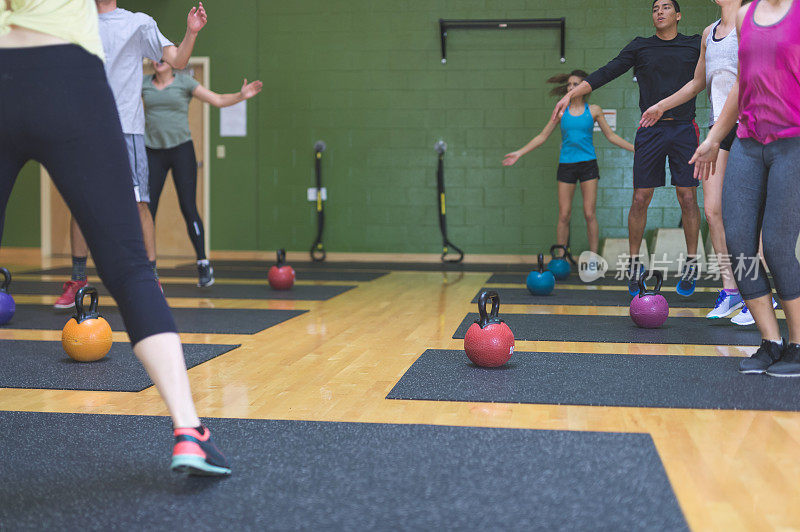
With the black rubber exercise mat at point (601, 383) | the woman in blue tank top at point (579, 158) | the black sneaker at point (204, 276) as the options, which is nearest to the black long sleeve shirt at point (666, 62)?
the woman in blue tank top at point (579, 158)

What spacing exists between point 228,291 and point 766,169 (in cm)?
368

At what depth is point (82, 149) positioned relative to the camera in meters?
1.53

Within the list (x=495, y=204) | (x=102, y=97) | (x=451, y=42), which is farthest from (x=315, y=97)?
(x=102, y=97)

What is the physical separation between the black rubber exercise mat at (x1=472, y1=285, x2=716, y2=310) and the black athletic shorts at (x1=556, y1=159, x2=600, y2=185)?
1.14 meters

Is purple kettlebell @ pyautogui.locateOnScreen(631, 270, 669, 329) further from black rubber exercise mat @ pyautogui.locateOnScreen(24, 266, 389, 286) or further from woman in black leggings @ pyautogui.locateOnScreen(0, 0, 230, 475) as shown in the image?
black rubber exercise mat @ pyautogui.locateOnScreen(24, 266, 389, 286)

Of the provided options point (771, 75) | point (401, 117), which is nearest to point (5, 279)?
point (771, 75)

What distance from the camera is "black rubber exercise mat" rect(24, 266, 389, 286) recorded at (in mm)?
6461

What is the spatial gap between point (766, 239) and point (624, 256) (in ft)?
15.2

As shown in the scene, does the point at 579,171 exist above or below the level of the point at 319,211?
above

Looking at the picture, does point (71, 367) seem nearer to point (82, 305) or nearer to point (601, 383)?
point (82, 305)

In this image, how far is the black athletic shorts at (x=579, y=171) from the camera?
20.3ft

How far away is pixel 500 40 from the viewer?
8.04m

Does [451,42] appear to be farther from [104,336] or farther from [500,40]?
[104,336]

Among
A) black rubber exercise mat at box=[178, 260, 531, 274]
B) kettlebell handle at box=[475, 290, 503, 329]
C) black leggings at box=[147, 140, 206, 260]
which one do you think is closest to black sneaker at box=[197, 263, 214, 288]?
black leggings at box=[147, 140, 206, 260]
